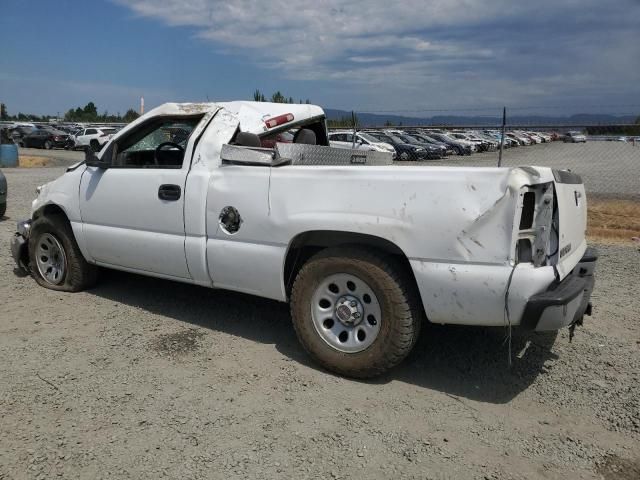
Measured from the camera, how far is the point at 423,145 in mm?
32406

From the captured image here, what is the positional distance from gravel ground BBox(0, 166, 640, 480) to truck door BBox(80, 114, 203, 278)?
22.9 inches

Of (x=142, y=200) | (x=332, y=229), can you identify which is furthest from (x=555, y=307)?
(x=142, y=200)

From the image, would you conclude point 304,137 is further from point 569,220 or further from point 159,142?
point 569,220

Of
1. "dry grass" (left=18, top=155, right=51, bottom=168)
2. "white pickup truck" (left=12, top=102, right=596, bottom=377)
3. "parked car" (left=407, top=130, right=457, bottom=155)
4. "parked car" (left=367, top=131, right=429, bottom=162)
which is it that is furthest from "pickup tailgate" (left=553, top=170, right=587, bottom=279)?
"parked car" (left=407, top=130, right=457, bottom=155)

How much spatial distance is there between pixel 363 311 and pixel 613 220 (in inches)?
332

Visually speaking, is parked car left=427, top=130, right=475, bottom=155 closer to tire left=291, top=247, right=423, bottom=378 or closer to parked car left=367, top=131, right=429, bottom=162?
parked car left=367, top=131, right=429, bottom=162

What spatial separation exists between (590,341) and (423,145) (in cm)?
2885

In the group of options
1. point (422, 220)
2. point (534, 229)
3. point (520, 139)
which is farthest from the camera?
point (520, 139)

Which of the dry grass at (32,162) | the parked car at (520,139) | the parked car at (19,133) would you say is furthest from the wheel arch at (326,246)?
the parked car at (520,139)

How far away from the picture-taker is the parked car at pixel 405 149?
29.3 m

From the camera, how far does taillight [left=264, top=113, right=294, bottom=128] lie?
16.0ft

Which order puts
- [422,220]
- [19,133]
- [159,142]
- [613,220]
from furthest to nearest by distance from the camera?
1. [19,133]
2. [613,220]
3. [159,142]
4. [422,220]

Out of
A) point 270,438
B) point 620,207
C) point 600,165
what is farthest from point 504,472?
point 600,165

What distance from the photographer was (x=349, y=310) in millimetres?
3750
